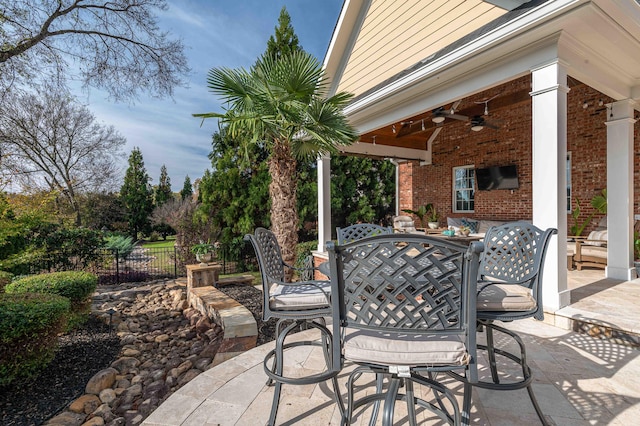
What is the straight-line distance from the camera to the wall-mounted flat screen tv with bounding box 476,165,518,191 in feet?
24.6

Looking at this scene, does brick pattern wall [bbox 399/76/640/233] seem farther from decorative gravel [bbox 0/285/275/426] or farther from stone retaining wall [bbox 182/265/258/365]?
decorative gravel [bbox 0/285/275/426]

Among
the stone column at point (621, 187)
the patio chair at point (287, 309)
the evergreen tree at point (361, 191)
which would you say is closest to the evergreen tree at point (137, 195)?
the evergreen tree at point (361, 191)

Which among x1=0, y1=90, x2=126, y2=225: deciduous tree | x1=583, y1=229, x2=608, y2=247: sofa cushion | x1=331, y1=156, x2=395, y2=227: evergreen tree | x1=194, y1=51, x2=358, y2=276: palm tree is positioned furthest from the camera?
x1=0, y1=90, x2=126, y2=225: deciduous tree

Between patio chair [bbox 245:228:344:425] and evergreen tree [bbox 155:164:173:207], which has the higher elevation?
evergreen tree [bbox 155:164:173:207]

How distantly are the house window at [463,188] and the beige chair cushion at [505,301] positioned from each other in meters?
7.52

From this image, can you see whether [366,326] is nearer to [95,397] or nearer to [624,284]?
[95,397]

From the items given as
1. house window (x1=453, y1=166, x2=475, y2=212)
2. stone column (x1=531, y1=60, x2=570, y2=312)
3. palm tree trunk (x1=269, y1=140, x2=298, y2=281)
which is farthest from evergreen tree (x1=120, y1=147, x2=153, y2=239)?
stone column (x1=531, y1=60, x2=570, y2=312)

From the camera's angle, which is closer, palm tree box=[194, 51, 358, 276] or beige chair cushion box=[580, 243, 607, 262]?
palm tree box=[194, 51, 358, 276]

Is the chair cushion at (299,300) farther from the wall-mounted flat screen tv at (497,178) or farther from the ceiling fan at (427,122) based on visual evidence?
the wall-mounted flat screen tv at (497,178)

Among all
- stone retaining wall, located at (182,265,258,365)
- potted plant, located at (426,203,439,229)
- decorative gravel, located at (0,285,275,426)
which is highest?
potted plant, located at (426,203,439,229)

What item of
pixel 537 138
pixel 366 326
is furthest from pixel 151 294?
pixel 537 138

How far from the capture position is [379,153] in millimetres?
8234

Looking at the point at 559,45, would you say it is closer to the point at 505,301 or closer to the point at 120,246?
the point at 505,301

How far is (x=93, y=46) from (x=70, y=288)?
4778 mm
